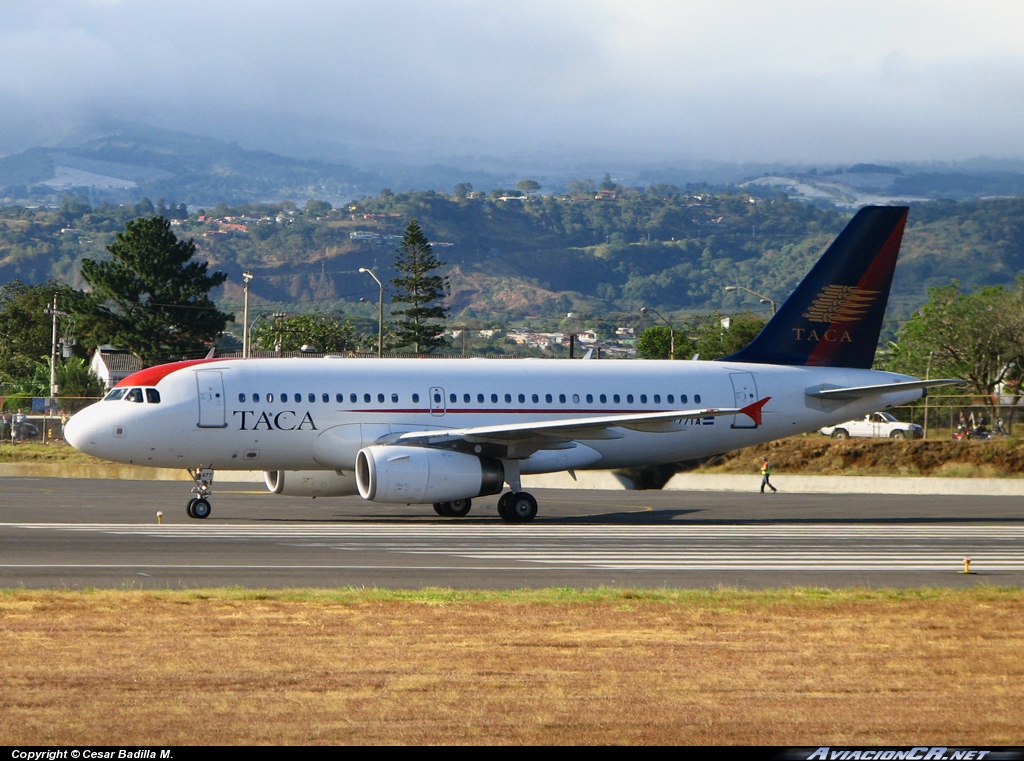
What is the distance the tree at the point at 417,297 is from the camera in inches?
4483

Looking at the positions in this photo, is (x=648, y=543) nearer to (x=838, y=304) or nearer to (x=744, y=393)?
(x=744, y=393)

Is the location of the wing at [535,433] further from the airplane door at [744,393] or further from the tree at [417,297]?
the tree at [417,297]

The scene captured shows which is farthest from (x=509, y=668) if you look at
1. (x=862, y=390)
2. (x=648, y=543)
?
(x=862, y=390)

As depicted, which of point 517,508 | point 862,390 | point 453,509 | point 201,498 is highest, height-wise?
point 862,390

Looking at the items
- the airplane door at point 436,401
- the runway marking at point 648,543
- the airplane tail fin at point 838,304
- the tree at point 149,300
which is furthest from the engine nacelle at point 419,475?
the tree at point 149,300

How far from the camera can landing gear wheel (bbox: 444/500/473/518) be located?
32812 millimetres

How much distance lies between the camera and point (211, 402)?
30766 millimetres

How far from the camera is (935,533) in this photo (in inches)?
1124

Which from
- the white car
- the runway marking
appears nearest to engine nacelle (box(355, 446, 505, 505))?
the runway marking

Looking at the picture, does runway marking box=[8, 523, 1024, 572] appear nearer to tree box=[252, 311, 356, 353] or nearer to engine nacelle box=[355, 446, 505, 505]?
engine nacelle box=[355, 446, 505, 505]

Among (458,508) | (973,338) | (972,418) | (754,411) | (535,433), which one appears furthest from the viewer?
(973,338)

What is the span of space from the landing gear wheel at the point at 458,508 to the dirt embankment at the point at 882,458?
21622mm

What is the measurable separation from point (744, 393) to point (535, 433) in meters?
7.06
